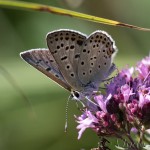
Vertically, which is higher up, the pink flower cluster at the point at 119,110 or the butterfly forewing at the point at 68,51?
the butterfly forewing at the point at 68,51

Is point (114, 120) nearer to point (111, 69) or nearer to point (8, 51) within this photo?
point (111, 69)

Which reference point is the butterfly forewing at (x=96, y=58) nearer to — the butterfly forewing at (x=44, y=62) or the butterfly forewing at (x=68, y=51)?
the butterfly forewing at (x=68, y=51)

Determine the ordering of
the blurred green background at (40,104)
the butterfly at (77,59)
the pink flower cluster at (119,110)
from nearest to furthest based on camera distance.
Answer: the pink flower cluster at (119,110) → the butterfly at (77,59) → the blurred green background at (40,104)

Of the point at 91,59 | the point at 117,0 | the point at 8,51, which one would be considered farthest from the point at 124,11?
the point at 91,59

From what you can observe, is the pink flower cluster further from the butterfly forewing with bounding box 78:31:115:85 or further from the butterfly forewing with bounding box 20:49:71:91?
the butterfly forewing with bounding box 20:49:71:91

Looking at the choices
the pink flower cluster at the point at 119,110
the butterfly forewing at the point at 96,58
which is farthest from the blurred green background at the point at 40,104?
the pink flower cluster at the point at 119,110

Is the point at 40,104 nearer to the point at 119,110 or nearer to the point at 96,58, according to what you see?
the point at 96,58

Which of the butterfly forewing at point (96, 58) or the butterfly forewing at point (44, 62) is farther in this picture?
the butterfly forewing at point (96, 58)
